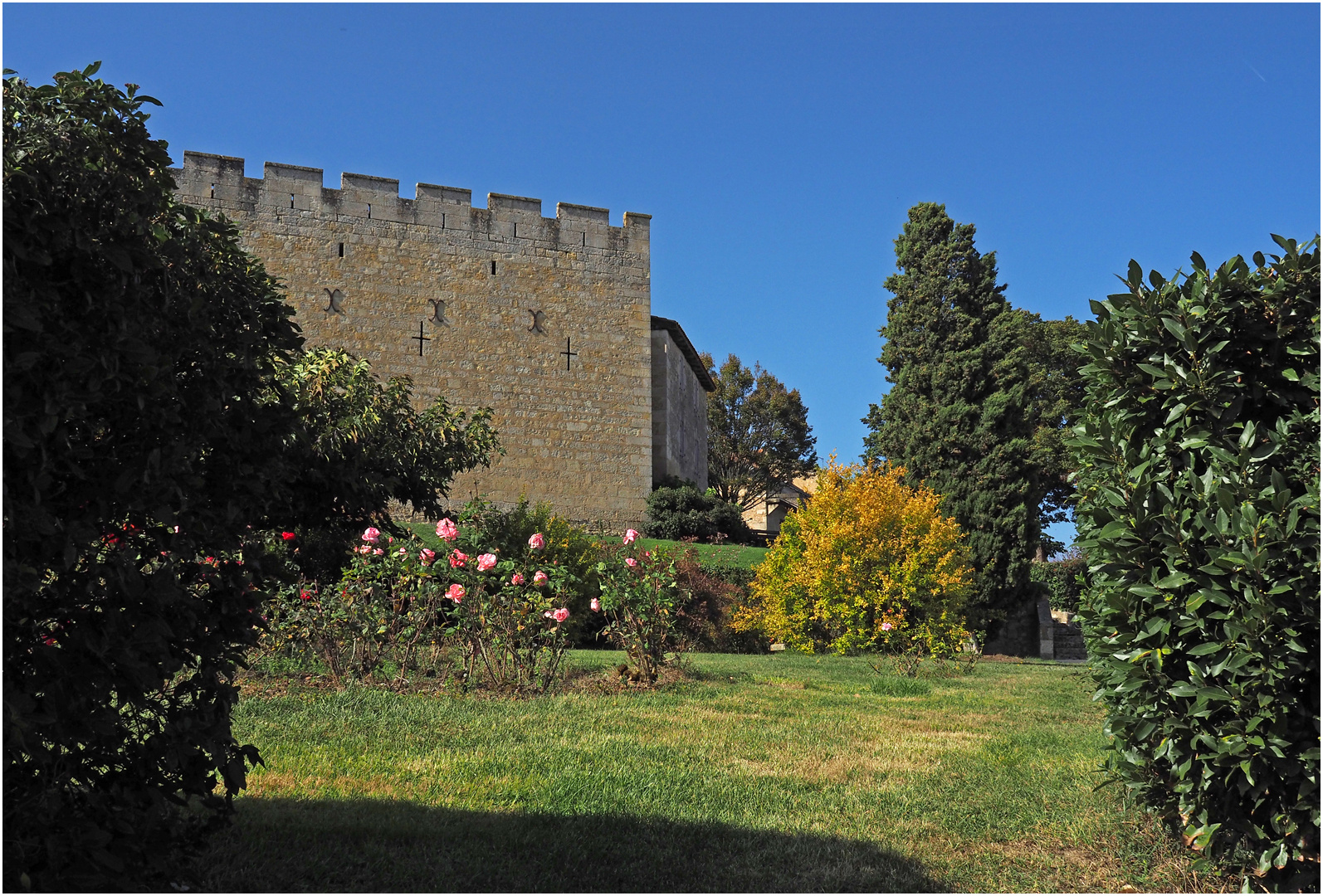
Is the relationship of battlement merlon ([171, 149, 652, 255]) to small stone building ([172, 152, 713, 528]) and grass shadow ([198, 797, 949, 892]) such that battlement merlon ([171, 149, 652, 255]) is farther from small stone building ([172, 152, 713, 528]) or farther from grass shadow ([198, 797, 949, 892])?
grass shadow ([198, 797, 949, 892])

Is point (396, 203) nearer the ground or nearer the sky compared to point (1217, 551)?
nearer the sky

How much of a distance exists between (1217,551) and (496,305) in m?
20.3

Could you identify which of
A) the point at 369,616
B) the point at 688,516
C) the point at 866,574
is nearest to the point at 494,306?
the point at 688,516

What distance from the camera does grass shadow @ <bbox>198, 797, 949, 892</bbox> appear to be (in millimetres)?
3520

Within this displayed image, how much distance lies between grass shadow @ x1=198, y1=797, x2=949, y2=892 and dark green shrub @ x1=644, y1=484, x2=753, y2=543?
1742cm

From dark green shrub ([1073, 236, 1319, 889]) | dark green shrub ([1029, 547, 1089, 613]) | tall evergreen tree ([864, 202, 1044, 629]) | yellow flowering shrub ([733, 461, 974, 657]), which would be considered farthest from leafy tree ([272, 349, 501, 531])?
dark green shrub ([1029, 547, 1089, 613])

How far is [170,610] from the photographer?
117 inches

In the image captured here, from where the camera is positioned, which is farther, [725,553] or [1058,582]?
[1058,582]

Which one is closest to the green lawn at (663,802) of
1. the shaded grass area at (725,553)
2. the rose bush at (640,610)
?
the rose bush at (640,610)

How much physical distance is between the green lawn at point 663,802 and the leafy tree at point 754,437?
1348 inches

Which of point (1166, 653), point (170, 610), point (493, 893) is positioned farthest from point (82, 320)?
point (1166, 653)

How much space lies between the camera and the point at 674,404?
85.3 feet

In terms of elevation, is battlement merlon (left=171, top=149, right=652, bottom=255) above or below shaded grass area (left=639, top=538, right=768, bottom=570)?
above

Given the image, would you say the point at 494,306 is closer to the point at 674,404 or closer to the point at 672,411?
the point at 672,411
